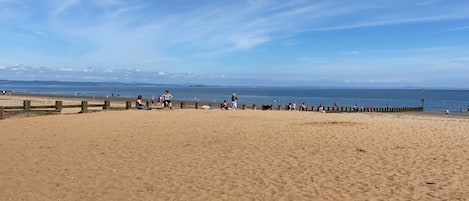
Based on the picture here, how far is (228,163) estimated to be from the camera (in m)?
10.2

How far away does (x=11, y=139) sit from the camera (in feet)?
44.9

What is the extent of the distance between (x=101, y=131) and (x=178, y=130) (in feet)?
9.48

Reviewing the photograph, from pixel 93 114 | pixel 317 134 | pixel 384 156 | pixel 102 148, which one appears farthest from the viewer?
pixel 93 114

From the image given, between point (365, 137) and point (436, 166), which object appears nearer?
point (436, 166)

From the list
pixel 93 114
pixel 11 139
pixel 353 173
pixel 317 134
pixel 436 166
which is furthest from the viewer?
pixel 93 114

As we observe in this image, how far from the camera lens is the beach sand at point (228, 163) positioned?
7.60 m

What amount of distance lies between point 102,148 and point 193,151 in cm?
267

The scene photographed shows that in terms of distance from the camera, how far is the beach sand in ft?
24.9

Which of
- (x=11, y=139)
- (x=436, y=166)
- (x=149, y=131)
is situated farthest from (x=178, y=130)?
(x=436, y=166)

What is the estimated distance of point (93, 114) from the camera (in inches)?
875

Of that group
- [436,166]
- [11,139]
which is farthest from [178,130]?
[436,166]

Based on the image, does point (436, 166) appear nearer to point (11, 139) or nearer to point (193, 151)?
point (193, 151)

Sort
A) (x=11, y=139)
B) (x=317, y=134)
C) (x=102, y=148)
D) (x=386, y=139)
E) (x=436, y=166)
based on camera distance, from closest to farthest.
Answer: (x=436, y=166)
(x=102, y=148)
(x=11, y=139)
(x=386, y=139)
(x=317, y=134)

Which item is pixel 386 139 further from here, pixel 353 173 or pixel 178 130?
pixel 178 130
